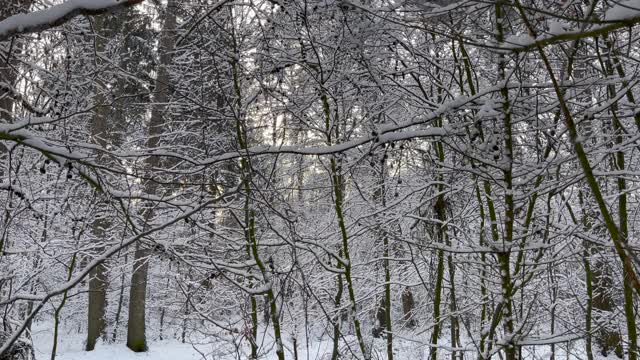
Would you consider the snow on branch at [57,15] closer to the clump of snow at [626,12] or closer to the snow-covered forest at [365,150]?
the snow-covered forest at [365,150]

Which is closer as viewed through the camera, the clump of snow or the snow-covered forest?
the clump of snow

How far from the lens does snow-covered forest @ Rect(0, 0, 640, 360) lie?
8.04 feet

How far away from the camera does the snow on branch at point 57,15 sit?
2.03m

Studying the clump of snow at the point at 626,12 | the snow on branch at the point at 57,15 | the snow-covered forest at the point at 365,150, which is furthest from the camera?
the snow-covered forest at the point at 365,150

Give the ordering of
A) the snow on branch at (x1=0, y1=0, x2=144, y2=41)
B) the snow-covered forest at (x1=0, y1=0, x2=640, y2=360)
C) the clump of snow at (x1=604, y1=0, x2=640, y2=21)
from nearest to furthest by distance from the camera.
A: 1. the clump of snow at (x1=604, y1=0, x2=640, y2=21)
2. the snow on branch at (x1=0, y1=0, x2=144, y2=41)
3. the snow-covered forest at (x1=0, y1=0, x2=640, y2=360)

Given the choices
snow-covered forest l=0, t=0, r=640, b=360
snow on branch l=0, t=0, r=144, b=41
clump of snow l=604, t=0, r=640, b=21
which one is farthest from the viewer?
snow-covered forest l=0, t=0, r=640, b=360

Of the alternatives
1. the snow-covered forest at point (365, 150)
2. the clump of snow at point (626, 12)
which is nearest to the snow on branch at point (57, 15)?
the snow-covered forest at point (365, 150)

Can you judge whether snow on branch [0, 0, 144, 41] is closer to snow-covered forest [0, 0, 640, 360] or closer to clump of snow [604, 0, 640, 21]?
snow-covered forest [0, 0, 640, 360]

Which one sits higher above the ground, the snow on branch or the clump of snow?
the snow on branch

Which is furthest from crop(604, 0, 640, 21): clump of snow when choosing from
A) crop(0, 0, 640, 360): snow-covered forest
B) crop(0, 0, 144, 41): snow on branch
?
crop(0, 0, 144, 41): snow on branch

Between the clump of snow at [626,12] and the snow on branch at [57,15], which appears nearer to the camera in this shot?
the clump of snow at [626,12]

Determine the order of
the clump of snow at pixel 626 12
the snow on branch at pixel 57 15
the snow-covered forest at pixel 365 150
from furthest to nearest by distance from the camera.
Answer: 1. the snow-covered forest at pixel 365 150
2. the snow on branch at pixel 57 15
3. the clump of snow at pixel 626 12

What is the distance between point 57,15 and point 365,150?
2.41 m

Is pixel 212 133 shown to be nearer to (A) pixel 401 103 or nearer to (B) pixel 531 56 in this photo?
(A) pixel 401 103
